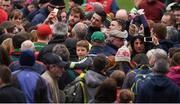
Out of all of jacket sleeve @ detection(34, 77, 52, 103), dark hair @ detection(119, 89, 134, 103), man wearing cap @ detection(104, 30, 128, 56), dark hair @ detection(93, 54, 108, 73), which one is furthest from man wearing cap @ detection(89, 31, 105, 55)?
dark hair @ detection(119, 89, 134, 103)

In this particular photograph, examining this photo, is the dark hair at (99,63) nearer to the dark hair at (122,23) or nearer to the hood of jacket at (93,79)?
the hood of jacket at (93,79)

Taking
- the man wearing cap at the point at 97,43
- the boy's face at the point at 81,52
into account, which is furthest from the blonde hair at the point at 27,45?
the man wearing cap at the point at 97,43

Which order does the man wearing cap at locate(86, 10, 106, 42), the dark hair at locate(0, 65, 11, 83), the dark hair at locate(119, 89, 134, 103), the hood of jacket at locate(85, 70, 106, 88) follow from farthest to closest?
the man wearing cap at locate(86, 10, 106, 42), the hood of jacket at locate(85, 70, 106, 88), the dark hair at locate(119, 89, 134, 103), the dark hair at locate(0, 65, 11, 83)

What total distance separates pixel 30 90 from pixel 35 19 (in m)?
8.04

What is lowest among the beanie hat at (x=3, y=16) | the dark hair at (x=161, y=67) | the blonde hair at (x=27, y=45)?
the dark hair at (x=161, y=67)

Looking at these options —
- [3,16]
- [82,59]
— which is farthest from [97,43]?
[3,16]

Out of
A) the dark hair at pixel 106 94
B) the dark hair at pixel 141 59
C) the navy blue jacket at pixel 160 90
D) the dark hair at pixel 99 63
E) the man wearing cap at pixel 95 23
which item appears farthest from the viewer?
the man wearing cap at pixel 95 23

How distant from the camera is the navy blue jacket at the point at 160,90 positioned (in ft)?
42.2

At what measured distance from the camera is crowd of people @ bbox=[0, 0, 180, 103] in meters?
12.8

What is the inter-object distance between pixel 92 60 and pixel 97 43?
48.6 inches

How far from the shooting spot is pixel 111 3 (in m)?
22.0

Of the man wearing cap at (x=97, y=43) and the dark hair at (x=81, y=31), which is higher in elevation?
the dark hair at (x=81, y=31)

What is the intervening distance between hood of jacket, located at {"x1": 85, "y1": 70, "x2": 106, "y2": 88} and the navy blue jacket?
3.00ft

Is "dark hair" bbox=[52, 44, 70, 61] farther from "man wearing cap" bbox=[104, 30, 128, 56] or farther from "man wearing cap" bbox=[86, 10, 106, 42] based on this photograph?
"man wearing cap" bbox=[86, 10, 106, 42]
